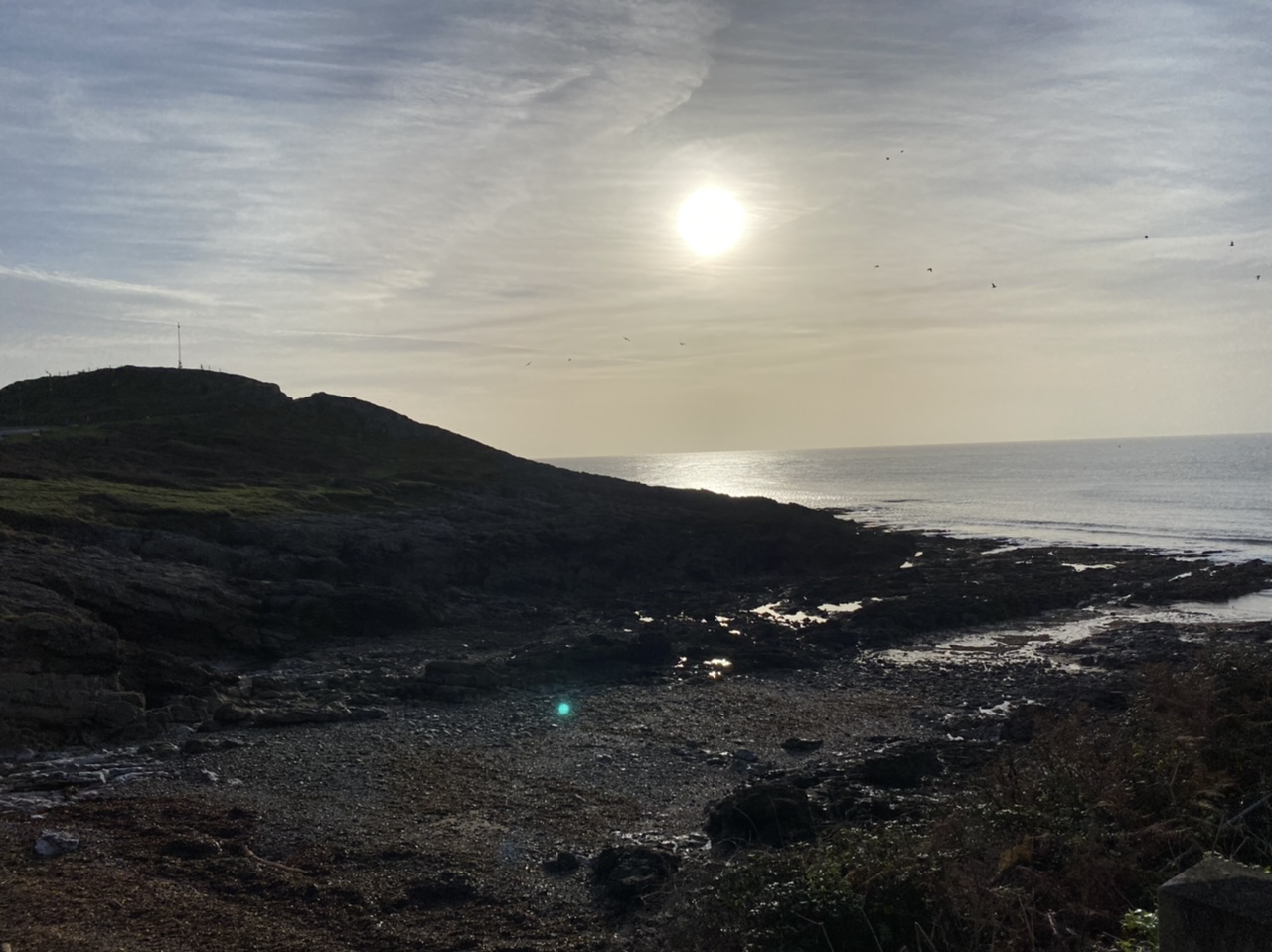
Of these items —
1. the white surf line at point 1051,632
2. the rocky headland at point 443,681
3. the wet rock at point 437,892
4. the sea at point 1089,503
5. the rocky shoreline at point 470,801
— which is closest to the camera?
the rocky shoreline at point 470,801

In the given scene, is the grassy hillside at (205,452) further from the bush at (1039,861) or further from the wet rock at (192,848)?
the bush at (1039,861)

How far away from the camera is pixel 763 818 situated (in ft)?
50.6

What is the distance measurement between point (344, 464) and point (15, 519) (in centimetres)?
2625

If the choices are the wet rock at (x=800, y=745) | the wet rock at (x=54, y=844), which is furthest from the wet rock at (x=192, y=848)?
the wet rock at (x=800, y=745)

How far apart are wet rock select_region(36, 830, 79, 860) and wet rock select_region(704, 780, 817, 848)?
9.60 metres

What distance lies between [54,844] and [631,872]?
840 cm

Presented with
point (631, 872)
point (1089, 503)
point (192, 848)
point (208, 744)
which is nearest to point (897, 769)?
point (631, 872)

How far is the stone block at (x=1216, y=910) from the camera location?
4625 millimetres

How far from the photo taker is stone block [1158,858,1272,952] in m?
4.62

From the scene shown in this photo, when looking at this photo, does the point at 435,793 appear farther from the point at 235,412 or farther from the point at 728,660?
the point at 235,412

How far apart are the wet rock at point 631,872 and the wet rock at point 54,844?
7.64 metres

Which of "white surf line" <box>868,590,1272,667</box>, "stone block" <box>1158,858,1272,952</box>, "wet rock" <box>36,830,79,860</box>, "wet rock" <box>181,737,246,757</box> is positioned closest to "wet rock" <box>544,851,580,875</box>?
"wet rock" <box>36,830,79,860</box>

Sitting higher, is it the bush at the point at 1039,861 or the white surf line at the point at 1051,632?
the bush at the point at 1039,861

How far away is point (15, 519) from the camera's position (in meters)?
33.0
